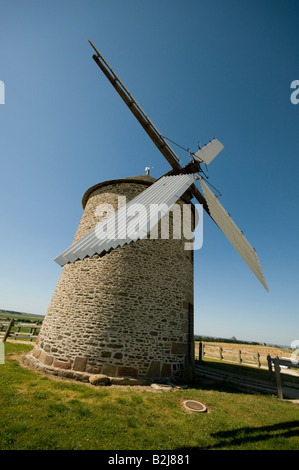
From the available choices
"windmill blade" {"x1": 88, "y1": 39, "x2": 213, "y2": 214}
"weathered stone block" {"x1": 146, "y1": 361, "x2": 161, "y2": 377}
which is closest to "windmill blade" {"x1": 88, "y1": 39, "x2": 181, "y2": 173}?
"windmill blade" {"x1": 88, "y1": 39, "x2": 213, "y2": 214}

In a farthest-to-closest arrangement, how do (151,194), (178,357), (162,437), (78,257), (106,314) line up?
(178,357) < (106,314) < (151,194) < (162,437) < (78,257)

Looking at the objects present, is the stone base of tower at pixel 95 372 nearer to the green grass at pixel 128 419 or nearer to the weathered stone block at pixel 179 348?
the green grass at pixel 128 419

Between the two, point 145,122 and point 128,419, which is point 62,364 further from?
point 145,122

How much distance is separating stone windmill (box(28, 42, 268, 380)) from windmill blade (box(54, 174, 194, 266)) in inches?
41.3

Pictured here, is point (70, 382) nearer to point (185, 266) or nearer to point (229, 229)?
point (185, 266)

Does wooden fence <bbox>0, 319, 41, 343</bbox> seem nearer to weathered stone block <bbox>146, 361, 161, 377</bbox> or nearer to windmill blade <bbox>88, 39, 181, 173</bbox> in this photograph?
weathered stone block <bbox>146, 361, 161, 377</bbox>

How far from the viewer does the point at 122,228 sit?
11.5ft

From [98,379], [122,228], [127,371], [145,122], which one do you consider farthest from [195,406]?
[145,122]

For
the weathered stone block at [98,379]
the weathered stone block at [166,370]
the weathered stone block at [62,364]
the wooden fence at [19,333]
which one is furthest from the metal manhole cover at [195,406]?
the wooden fence at [19,333]

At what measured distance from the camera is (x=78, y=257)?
9.86 feet

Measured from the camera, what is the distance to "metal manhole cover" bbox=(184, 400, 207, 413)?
5.32 metres

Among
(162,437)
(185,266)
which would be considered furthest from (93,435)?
(185,266)

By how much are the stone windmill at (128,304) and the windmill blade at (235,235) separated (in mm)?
43
